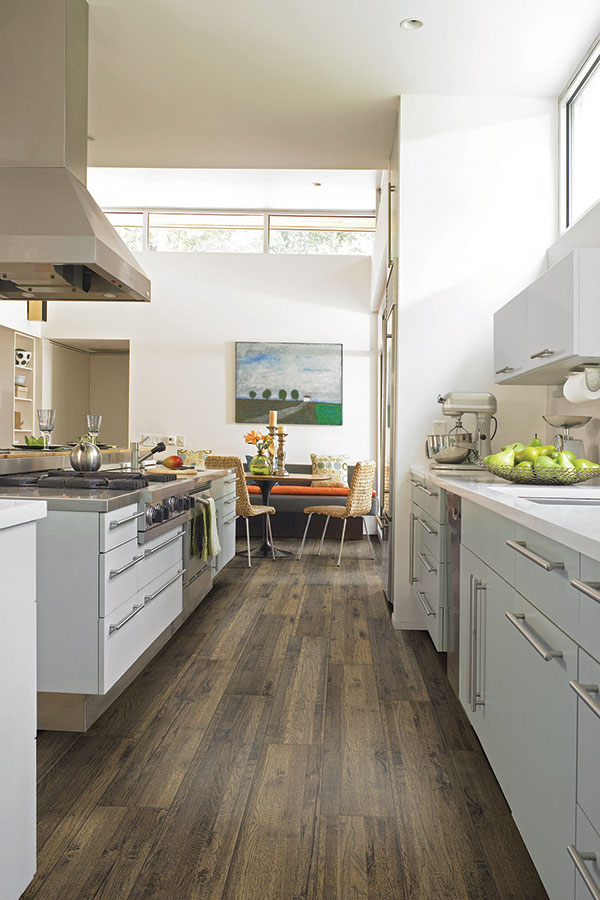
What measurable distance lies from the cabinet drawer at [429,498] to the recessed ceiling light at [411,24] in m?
2.09

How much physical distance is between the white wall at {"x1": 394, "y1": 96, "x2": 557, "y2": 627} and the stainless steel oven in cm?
111

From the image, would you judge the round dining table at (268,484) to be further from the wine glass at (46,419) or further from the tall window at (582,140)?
the tall window at (582,140)

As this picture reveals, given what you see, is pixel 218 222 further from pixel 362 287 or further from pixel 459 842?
pixel 459 842

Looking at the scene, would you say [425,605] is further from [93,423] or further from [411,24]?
[411,24]

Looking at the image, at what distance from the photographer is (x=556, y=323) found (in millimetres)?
2498

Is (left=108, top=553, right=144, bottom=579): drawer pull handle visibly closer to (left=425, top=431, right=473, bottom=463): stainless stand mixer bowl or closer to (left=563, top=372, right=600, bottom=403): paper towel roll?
(left=425, top=431, right=473, bottom=463): stainless stand mixer bowl

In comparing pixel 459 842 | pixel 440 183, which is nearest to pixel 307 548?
pixel 440 183

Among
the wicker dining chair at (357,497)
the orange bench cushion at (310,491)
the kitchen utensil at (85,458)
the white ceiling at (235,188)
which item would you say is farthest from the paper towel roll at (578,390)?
the white ceiling at (235,188)

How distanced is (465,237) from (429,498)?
5.11 feet

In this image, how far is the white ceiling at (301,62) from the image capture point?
10.1ft

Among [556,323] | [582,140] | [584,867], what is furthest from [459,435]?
[584,867]

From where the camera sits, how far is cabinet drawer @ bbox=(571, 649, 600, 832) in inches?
41.7

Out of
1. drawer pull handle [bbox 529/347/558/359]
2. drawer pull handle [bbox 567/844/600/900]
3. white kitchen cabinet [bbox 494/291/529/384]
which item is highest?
white kitchen cabinet [bbox 494/291/529/384]

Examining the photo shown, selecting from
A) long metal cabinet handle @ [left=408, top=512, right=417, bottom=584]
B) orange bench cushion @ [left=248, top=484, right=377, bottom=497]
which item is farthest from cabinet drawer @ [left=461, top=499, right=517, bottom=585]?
orange bench cushion @ [left=248, top=484, right=377, bottom=497]
